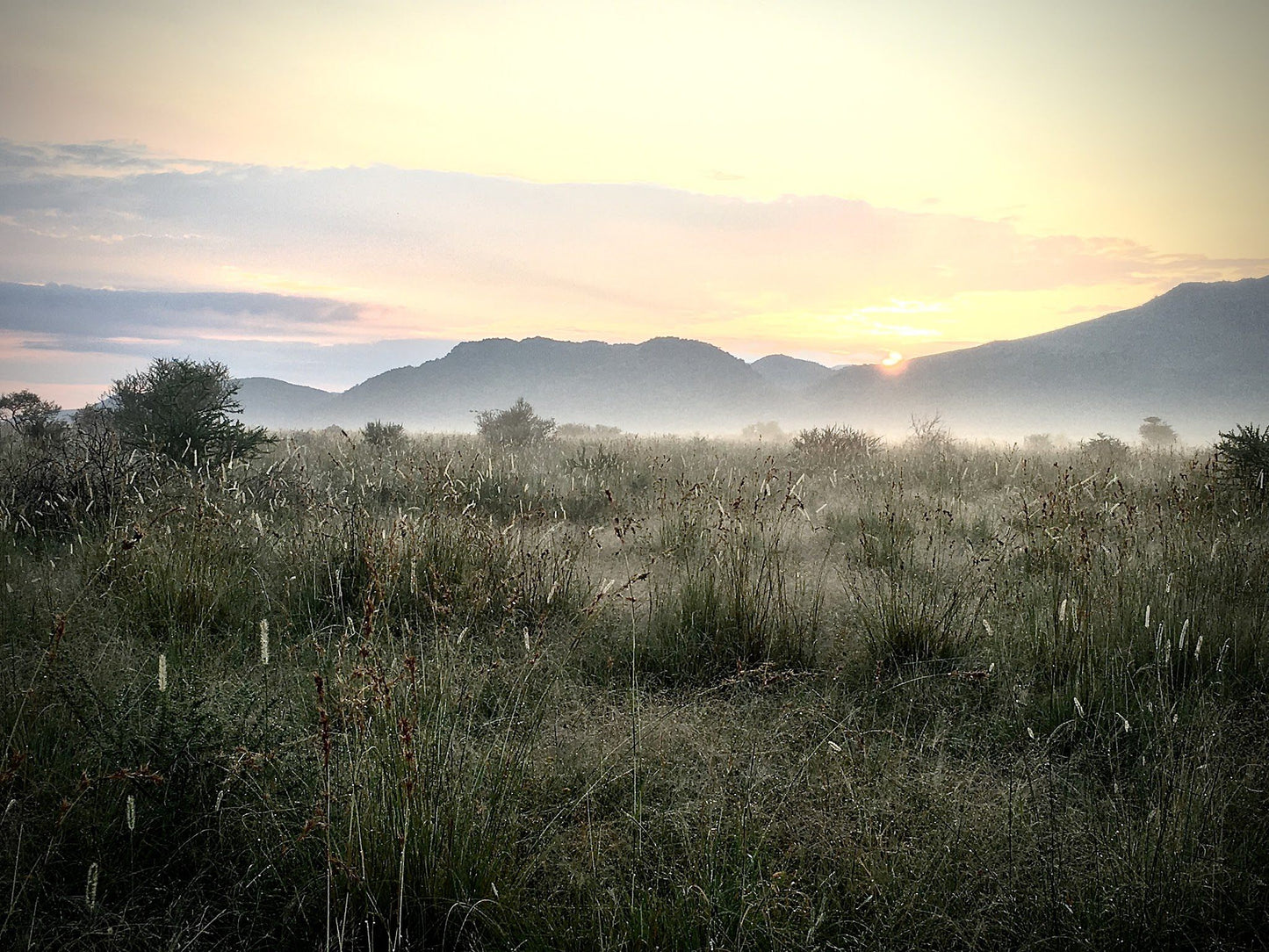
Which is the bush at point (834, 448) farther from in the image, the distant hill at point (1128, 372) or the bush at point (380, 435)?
the distant hill at point (1128, 372)

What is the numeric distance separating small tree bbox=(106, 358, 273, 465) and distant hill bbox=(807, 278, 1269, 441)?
3954 inches

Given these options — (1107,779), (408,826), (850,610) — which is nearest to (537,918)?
(408,826)

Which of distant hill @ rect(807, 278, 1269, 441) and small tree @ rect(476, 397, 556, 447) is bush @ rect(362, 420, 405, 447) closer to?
small tree @ rect(476, 397, 556, 447)

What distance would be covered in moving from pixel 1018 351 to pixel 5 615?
448ft

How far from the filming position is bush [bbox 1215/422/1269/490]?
7762mm

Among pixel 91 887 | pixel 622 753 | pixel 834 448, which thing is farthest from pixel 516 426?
pixel 91 887

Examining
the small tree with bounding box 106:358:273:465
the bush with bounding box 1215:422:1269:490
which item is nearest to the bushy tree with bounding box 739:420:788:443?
the bush with bounding box 1215:422:1269:490

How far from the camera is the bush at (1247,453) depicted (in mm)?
7762

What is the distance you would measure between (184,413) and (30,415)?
8.69 meters

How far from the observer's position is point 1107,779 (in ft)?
9.00

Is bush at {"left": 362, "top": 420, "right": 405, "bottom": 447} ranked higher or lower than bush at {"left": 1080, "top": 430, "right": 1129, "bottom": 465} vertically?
higher

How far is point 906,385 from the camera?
13462 centimetres

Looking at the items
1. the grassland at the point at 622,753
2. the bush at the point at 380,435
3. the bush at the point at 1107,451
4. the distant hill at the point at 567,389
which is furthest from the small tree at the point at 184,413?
the distant hill at the point at 567,389

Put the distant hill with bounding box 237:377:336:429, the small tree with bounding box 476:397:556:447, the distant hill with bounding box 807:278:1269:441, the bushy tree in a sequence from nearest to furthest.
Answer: the small tree with bounding box 476:397:556:447 → the bushy tree → the distant hill with bounding box 807:278:1269:441 → the distant hill with bounding box 237:377:336:429
